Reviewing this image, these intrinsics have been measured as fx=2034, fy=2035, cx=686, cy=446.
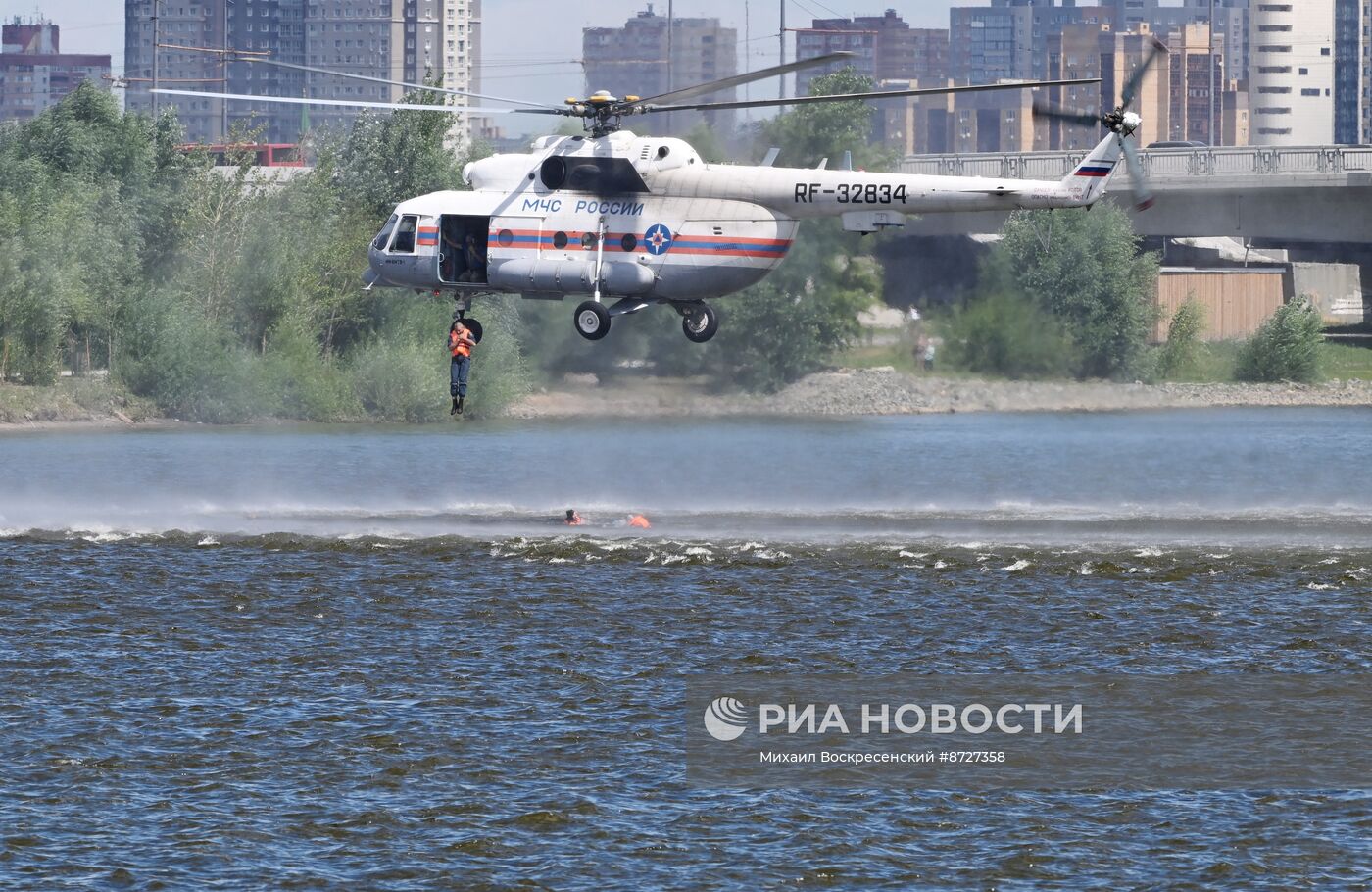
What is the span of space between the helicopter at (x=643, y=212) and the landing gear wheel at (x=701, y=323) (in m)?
0.04

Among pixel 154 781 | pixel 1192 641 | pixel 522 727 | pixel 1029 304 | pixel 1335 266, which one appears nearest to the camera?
pixel 154 781

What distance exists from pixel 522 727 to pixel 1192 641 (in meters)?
11.0

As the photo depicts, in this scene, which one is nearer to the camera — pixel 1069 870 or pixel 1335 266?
pixel 1069 870

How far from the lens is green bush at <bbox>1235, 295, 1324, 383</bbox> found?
84.4 metres

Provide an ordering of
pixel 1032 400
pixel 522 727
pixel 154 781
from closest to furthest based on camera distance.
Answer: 1. pixel 154 781
2. pixel 522 727
3. pixel 1032 400

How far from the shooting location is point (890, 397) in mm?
74250

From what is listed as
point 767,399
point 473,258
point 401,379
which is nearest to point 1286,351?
point 767,399

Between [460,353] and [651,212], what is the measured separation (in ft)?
14.1

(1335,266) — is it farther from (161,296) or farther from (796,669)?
(796,669)

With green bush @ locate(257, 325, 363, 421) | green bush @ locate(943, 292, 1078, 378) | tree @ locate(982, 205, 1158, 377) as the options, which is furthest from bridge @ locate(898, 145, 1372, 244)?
green bush @ locate(257, 325, 363, 421)

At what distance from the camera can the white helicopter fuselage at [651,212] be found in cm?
3231

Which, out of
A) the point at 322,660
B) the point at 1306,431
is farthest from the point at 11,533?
the point at 1306,431

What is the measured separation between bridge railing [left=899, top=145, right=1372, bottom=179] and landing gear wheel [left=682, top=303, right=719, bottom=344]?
46.5m

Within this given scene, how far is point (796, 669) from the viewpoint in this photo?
1067 inches
